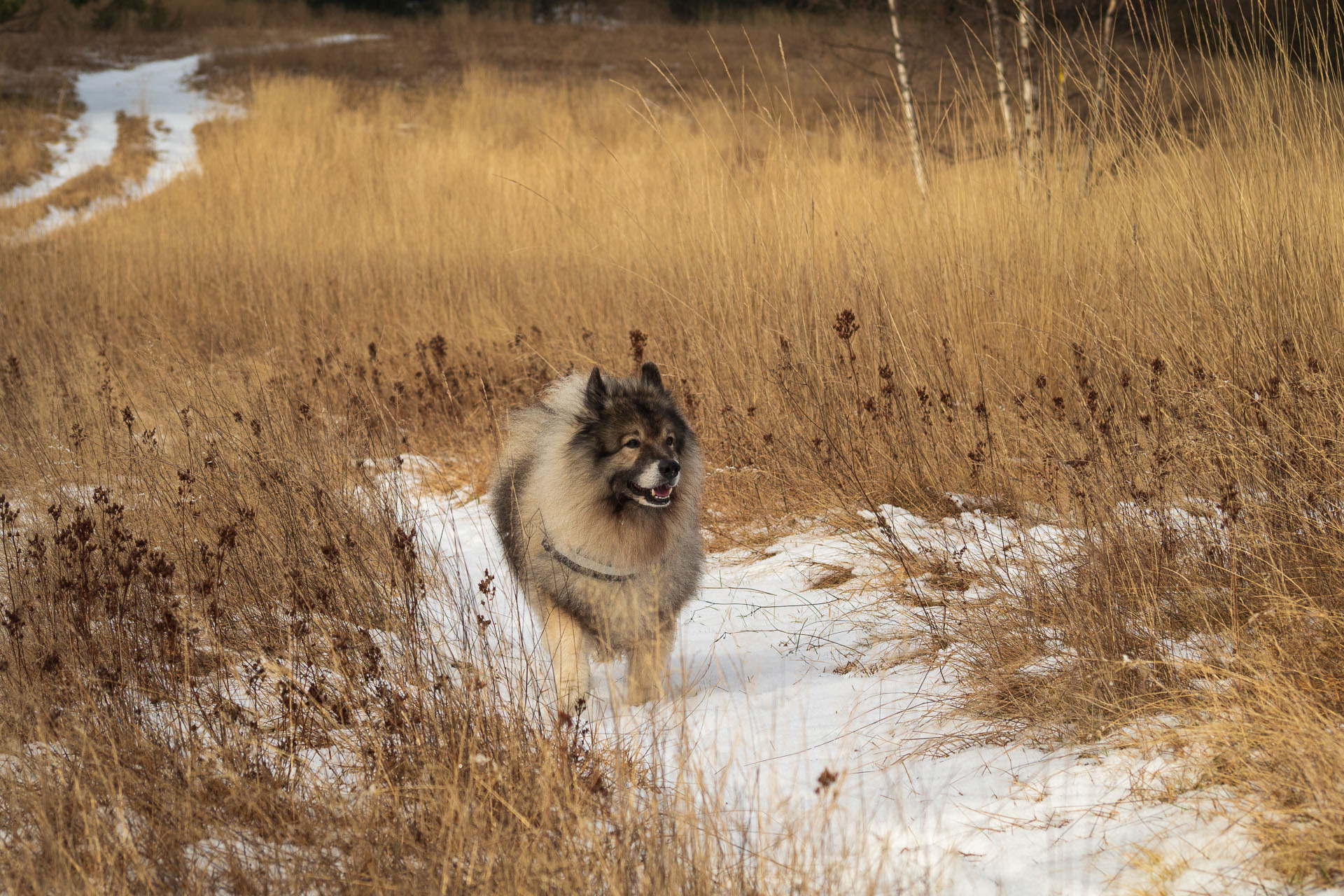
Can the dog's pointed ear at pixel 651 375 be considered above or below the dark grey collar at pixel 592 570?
above

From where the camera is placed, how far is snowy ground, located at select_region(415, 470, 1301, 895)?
Answer: 199cm

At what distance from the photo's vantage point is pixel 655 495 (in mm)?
3281

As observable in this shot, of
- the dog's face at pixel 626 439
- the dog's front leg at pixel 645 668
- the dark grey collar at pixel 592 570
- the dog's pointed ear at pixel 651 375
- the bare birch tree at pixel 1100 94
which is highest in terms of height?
the bare birch tree at pixel 1100 94

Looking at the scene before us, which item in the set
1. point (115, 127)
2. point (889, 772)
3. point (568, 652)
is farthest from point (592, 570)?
point (115, 127)

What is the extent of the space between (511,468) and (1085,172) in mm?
3802

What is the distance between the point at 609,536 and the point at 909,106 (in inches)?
199

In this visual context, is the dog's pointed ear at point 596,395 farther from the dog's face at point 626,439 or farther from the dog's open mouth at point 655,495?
the dog's open mouth at point 655,495

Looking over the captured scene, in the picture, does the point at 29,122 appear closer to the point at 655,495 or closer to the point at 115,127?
the point at 115,127

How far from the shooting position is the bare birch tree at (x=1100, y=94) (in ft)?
15.5

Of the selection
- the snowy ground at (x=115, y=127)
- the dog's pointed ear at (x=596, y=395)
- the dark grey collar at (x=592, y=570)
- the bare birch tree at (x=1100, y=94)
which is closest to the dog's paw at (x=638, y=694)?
the dark grey collar at (x=592, y=570)

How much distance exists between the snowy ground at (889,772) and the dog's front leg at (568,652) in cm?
12

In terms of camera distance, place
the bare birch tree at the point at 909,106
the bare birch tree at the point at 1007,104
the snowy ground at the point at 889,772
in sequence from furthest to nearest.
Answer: the bare birch tree at the point at 909,106 → the bare birch tree at the point at 1007,104 → the snowy ground at the point at 889,772

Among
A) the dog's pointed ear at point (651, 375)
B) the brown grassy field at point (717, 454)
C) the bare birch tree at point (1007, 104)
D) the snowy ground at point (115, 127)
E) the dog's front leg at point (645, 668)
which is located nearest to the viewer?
the brown grassy field at point (717, 454)

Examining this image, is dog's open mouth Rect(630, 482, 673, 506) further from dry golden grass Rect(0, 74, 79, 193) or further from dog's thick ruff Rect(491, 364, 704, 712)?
dry golden grass Rect(0, 74, 79, 193)
